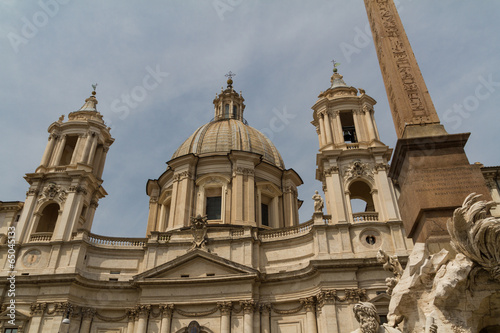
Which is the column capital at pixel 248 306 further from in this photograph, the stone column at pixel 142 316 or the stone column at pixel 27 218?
the stone column at pixel 27 218

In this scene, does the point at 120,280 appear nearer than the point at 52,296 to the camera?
No

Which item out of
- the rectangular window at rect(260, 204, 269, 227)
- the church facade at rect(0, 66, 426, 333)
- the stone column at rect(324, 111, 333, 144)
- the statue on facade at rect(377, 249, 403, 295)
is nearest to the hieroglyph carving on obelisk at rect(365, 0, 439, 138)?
the statue on facade at rect(377, 249, 403, 295)

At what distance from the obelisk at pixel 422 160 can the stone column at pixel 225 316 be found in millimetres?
15499

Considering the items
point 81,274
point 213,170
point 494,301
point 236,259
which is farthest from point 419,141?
point 213,170

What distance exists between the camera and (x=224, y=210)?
30.7 meters

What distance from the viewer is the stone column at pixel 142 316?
22641 millimetres

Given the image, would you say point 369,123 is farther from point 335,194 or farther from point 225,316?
point 225,316

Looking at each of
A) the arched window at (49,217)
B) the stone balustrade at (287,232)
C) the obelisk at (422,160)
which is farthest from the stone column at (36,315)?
the obelisk at (422,160)

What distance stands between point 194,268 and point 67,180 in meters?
12.0

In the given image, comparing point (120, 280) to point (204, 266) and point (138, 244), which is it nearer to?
point (138, 244)

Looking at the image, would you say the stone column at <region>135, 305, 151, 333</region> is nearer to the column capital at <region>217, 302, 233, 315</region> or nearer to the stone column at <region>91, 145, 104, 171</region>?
the column capital at <region>217, 302, 233, 315</region>

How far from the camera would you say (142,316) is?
23078mm

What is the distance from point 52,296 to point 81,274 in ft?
6.48

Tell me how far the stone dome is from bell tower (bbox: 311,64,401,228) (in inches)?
276
